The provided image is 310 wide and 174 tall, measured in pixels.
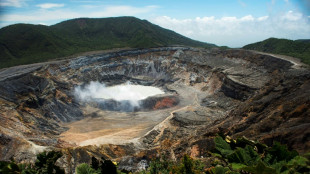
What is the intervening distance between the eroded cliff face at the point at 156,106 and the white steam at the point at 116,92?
2442 mm

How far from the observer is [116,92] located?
64.3 m

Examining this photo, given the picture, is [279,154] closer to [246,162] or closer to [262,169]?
[246,162]

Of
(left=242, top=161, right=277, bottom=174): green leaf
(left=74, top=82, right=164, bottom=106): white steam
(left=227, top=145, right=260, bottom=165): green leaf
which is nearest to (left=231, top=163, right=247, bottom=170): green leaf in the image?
(left=227, top=145, right=260, bottom=165): green leaf

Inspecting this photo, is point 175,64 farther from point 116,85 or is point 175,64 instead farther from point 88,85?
point 88,85

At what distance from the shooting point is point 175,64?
7650cm

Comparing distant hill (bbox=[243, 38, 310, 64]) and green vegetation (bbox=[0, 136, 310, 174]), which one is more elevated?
distant hill (bbox=[243, 38, 310, 64])

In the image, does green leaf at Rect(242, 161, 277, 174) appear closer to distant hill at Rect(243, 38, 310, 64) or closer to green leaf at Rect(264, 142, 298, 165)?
green leaf at Rect(264, 142, 298, 165)

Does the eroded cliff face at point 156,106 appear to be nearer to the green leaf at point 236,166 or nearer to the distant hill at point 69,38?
the green leaf at point 236,166

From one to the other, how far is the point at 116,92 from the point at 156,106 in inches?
613

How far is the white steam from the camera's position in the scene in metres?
58.1

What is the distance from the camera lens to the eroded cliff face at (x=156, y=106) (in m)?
25.1

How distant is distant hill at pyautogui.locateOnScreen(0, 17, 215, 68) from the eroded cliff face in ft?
53.5

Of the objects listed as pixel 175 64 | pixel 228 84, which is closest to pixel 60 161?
pixel 228 84

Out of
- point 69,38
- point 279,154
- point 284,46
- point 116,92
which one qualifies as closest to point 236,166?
point 279,154
